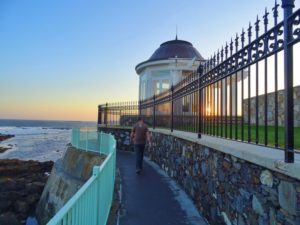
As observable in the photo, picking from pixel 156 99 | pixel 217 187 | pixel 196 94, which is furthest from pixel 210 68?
pixel 156 99

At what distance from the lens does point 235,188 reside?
4312 millimetres

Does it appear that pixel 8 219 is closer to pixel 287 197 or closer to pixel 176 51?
pixel 287 197

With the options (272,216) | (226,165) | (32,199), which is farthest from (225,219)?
(32,199)

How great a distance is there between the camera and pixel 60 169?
15.3 m

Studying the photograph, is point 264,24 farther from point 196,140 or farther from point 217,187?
point 196,140

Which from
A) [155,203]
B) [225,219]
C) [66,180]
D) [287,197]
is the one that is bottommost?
[66,180]

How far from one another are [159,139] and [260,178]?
8.57m

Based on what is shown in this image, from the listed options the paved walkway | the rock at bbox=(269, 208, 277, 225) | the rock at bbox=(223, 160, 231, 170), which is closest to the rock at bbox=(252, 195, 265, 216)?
the rock at bbox=(269, 208, 277, 225)

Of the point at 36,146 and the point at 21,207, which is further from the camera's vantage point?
the point at 36,146

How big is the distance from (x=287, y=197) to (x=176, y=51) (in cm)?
1789

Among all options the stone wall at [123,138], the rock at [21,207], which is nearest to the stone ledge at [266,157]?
the rock at [21,207]

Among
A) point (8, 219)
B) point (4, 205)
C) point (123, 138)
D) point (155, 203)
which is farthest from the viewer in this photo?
point (123, 138)

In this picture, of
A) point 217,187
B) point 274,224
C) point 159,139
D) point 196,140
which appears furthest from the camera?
point 159,139

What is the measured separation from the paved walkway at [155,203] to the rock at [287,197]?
2.97 m
